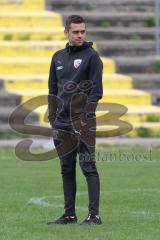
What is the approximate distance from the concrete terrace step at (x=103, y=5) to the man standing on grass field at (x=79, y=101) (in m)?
14.6

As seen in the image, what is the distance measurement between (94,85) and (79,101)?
30cm

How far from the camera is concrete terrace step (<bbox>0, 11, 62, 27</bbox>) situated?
22.1 m

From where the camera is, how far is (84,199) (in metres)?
10.6

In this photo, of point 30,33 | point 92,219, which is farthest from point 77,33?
point 30,33

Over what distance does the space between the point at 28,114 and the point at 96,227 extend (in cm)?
956

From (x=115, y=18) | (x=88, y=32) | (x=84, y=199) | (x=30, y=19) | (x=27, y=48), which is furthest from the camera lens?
(x=115, y=18)

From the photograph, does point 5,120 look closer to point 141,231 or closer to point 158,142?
point 158,142

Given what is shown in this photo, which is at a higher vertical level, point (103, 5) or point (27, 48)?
point (103, 5)

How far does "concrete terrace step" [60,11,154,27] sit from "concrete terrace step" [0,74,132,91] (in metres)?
3.00

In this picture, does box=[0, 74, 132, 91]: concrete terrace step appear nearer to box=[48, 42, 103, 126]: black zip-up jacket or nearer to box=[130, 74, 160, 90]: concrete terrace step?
box=[130, 74, 160, 90]: concrete terrace step

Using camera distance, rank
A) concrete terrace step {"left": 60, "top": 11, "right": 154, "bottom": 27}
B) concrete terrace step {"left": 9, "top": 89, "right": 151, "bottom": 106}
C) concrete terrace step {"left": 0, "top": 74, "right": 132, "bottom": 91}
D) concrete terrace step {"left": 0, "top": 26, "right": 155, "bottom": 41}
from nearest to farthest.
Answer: concrete terrace step {"left": 9, "top": 89, "right": 151, "bottom": 106}
concrete terrace step {"left": 0, "top": 74, "right": 132, "bottom": 91}
concrete terrace step {"left": 0, "top": 26, "right": 155, "bottom": 41}
concrete terrace step {"left": 60, "top": 11, "right": 154, "bottom": 27}

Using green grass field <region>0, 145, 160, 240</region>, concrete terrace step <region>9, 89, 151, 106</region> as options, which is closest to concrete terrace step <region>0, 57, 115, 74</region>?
concrete terrace step <region>9, 89, 151, 106</region>

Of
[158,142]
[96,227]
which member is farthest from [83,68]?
[158,142]

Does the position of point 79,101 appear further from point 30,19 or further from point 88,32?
point 88,32
